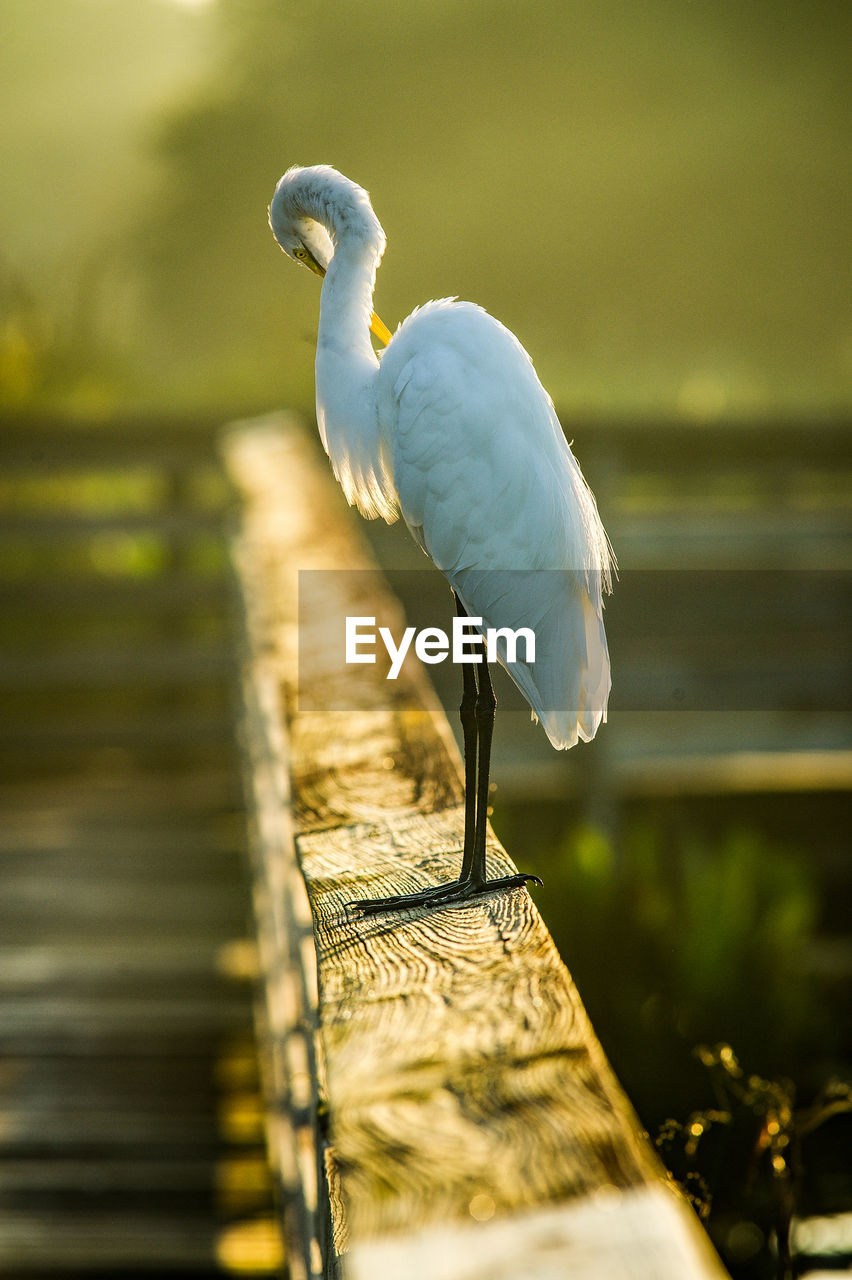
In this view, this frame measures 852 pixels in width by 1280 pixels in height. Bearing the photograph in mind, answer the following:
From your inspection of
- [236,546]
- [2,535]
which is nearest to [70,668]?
[2,535]

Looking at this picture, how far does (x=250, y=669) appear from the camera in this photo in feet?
8.14

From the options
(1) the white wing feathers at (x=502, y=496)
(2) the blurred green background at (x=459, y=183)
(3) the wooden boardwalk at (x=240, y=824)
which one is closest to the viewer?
(3) the wooden boardwalk at (x=240, y=824)

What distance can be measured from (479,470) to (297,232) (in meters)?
0.57

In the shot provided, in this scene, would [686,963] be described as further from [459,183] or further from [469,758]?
[459,183]

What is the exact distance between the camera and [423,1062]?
66cm

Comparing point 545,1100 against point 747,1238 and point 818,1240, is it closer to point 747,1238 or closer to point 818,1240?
point 747,1238

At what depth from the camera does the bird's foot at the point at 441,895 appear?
104 centimetres

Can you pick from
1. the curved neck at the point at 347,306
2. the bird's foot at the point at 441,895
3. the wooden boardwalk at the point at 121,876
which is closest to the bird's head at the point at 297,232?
the curved neck at the point at 347,306

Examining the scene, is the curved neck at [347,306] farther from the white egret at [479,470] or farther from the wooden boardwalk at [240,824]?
the wooden boardwalk at [240,824]

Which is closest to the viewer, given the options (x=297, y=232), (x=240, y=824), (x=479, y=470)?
(x=479, y=470)

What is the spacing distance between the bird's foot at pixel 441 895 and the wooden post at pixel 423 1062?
0.02m

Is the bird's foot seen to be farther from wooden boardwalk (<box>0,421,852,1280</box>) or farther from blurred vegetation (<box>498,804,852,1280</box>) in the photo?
blurred vegetation (<box>498,804,852,1280</box>)

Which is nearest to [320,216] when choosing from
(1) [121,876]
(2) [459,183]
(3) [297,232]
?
(3) [297,232]

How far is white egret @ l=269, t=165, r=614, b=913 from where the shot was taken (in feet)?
4.37
